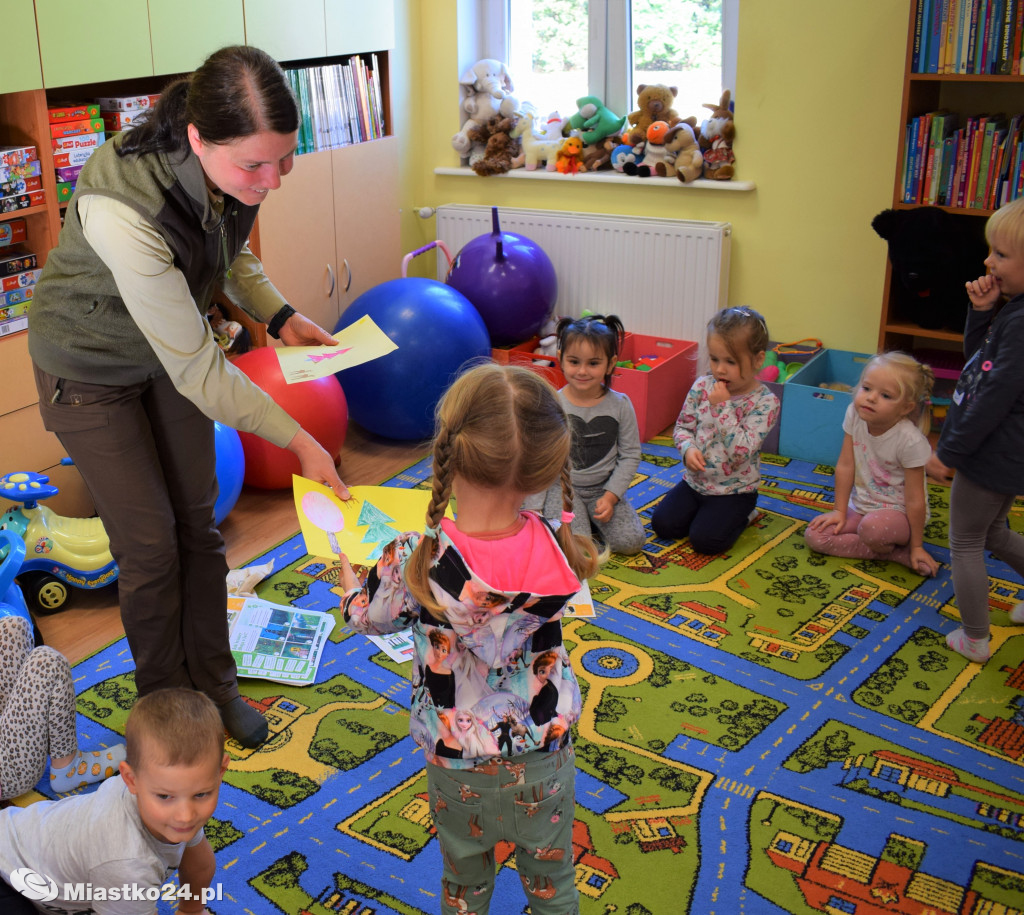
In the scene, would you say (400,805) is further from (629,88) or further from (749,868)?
(629,88)

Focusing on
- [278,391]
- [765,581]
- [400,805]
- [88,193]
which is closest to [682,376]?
[765,581]

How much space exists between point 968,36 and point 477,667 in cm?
284

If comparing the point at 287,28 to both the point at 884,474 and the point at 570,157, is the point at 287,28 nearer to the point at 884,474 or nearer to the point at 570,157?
the point at 570,157

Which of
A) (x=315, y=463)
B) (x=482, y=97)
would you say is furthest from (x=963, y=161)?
(x=315, y=463)

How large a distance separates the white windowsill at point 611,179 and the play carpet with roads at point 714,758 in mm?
1671

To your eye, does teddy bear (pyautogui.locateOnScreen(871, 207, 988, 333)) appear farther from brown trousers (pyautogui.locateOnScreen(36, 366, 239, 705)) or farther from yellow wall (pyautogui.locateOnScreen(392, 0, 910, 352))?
brown trousers (pyautogui.locateOnScreen(36, 366, 239, 705))

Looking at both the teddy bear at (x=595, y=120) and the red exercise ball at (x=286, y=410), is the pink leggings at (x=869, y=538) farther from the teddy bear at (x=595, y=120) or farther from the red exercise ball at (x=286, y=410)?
the teddy bear at (x=595, y=120)

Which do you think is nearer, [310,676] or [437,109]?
[310,676]

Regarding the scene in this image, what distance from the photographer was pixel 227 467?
3008 mm

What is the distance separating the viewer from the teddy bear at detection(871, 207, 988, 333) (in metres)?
3.41

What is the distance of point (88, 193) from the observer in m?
1.73

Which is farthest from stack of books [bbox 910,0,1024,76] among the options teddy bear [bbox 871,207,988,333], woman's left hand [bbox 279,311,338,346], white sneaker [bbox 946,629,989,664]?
woman's left hand [bbox 279,311,338,346]

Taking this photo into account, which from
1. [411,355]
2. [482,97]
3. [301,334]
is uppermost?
[482,97]

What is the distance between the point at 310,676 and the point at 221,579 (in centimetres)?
41
